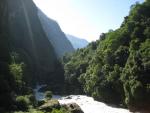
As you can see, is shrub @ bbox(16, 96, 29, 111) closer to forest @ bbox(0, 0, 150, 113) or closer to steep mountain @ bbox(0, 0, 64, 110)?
forest @ bbox(0, 0, 150, 113)

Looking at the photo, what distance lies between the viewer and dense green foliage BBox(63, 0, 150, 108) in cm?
6184

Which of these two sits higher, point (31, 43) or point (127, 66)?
point (31, 43)

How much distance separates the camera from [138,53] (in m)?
65.5

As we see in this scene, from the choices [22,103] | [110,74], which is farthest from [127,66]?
[22,103]

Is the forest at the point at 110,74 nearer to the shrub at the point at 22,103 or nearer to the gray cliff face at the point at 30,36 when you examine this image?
the shrub at the point at 22,103

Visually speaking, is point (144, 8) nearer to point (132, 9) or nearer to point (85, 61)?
point (132, 9)

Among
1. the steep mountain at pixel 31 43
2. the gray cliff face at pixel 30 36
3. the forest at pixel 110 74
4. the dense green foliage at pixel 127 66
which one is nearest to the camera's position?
the forest at pixel 110 74

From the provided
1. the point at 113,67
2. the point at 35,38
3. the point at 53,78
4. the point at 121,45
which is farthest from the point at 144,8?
the point at 35,38

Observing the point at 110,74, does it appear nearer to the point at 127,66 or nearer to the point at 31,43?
the point at 127,66

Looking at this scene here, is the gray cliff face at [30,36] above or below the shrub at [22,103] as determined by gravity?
above

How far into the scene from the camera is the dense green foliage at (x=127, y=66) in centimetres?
6184

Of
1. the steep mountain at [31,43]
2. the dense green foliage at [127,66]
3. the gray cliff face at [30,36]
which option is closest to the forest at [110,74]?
the dense green foliage at [127,66]

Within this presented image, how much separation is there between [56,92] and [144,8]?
46483mm

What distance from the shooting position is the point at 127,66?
224ft
